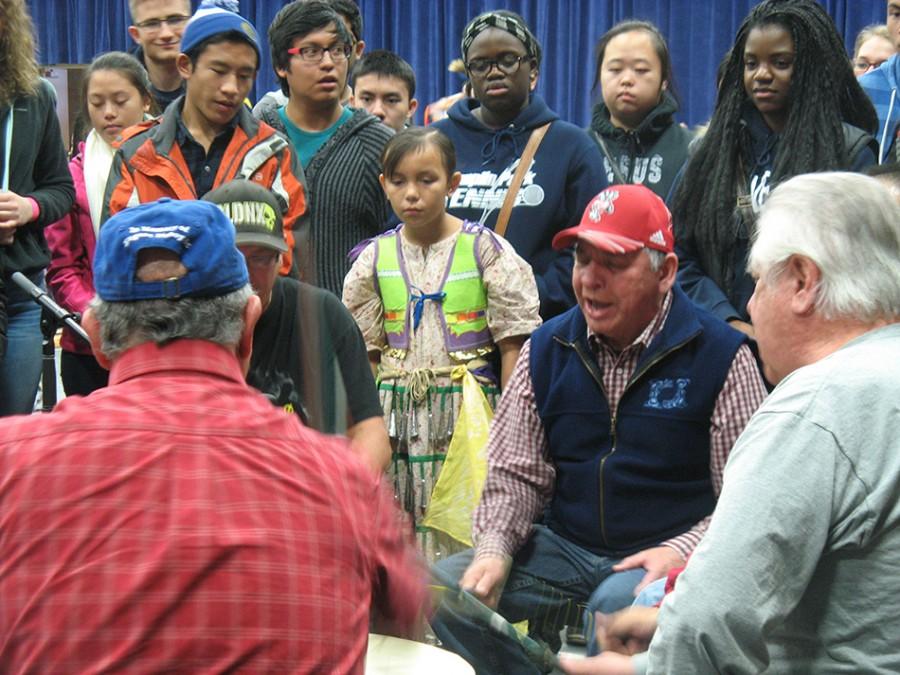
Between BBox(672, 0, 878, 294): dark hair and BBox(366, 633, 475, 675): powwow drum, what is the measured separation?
5.47ft

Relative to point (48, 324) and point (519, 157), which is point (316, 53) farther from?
point (48, 324)

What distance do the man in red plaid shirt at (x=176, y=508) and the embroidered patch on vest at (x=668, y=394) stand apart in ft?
4.00

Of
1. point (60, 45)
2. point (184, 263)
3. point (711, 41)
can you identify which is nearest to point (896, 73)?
point (184, 263)

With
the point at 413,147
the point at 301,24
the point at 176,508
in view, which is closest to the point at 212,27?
the point at 301,24

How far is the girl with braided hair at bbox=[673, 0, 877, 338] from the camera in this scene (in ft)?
10.6

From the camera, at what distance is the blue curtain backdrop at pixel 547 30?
27.3 feet

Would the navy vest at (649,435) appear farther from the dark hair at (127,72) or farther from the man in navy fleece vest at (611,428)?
the dark hair at (127,72)

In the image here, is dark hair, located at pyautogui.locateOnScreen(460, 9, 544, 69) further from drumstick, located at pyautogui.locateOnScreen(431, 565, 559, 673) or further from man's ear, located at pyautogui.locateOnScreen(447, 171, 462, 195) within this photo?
drumstick, located at pyautogui.locateOnScreen(431, 565, 559, 673)

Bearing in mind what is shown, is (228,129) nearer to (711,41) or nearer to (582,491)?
(582,491)

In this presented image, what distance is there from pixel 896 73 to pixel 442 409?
1.69 meters

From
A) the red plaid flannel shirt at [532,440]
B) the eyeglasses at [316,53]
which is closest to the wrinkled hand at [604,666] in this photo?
the red plaid flannel shirt at [532,440]

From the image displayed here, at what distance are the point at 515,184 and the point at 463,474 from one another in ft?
3.02

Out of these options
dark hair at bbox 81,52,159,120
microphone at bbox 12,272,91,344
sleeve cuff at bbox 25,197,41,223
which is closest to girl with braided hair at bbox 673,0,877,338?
microphone at bbox 12,272,91,344

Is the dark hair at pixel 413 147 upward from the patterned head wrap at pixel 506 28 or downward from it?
downward
